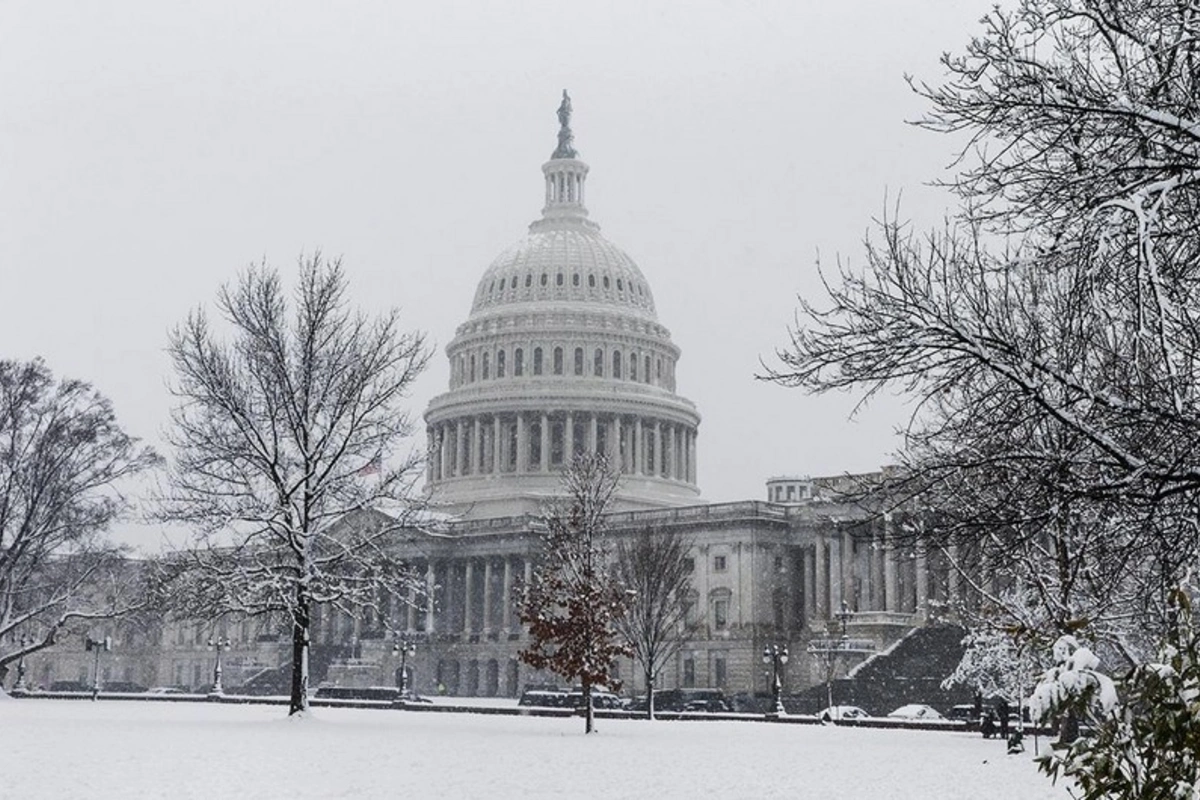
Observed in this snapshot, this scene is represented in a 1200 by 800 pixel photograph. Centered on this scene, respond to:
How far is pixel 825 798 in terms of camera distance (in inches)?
890

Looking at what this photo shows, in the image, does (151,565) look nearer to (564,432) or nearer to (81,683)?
(81,683)

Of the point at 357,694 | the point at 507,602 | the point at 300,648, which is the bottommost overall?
the point at 357,694

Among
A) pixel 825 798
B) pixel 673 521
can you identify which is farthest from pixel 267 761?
pixel 673 521

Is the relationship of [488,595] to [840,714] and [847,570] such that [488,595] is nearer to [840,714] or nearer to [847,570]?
[847,570]

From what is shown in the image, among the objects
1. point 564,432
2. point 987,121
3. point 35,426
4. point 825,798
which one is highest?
point 564,432

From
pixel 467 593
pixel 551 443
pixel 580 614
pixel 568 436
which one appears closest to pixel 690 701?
pixel 580 614

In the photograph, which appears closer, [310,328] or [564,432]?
[310,328]

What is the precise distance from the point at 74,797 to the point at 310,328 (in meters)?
27.1

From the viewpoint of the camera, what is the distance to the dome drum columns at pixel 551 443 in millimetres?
135375

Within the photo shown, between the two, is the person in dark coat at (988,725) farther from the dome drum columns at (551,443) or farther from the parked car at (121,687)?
the dome drum columns at (551,443)

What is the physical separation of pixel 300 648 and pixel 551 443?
3607 inches

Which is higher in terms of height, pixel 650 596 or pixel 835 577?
pixel 835 577

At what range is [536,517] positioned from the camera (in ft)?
381

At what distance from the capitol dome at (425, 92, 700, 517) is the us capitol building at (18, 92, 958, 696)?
185 mm
